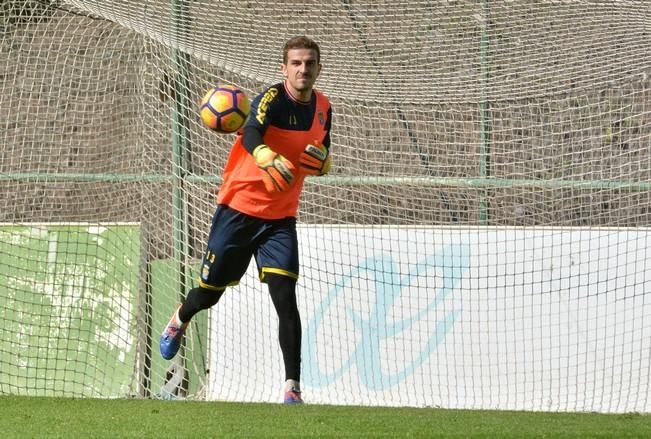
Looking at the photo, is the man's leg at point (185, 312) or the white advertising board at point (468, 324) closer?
the man's leg at point (185, 312)

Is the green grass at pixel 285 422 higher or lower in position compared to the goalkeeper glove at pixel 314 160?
lower

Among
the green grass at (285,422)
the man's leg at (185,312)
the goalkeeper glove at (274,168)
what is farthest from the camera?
the man's leg at (185,312)

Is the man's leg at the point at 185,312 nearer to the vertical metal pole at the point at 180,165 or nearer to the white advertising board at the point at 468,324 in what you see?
the white advertising board at the point at 468,324

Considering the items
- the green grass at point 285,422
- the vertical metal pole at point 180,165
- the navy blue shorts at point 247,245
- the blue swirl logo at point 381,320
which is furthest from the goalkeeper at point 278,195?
the vertical metal pole at point 180,165

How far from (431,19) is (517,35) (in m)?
0.62

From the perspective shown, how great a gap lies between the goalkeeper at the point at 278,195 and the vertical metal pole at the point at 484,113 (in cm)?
205

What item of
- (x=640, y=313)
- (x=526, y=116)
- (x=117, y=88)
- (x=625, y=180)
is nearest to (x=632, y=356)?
(x=640, y=313)

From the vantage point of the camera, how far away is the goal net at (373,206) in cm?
841

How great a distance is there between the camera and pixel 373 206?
29.8ft

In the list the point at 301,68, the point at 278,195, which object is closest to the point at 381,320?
the point at 278,195

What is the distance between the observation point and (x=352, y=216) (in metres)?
9.30

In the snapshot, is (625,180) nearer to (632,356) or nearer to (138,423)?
(632,356)

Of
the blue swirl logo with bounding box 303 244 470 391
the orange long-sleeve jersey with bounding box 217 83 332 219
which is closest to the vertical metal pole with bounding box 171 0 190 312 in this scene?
the blue swirl logo with bounding box 303 244 470 391

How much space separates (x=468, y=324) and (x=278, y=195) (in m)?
2.48
